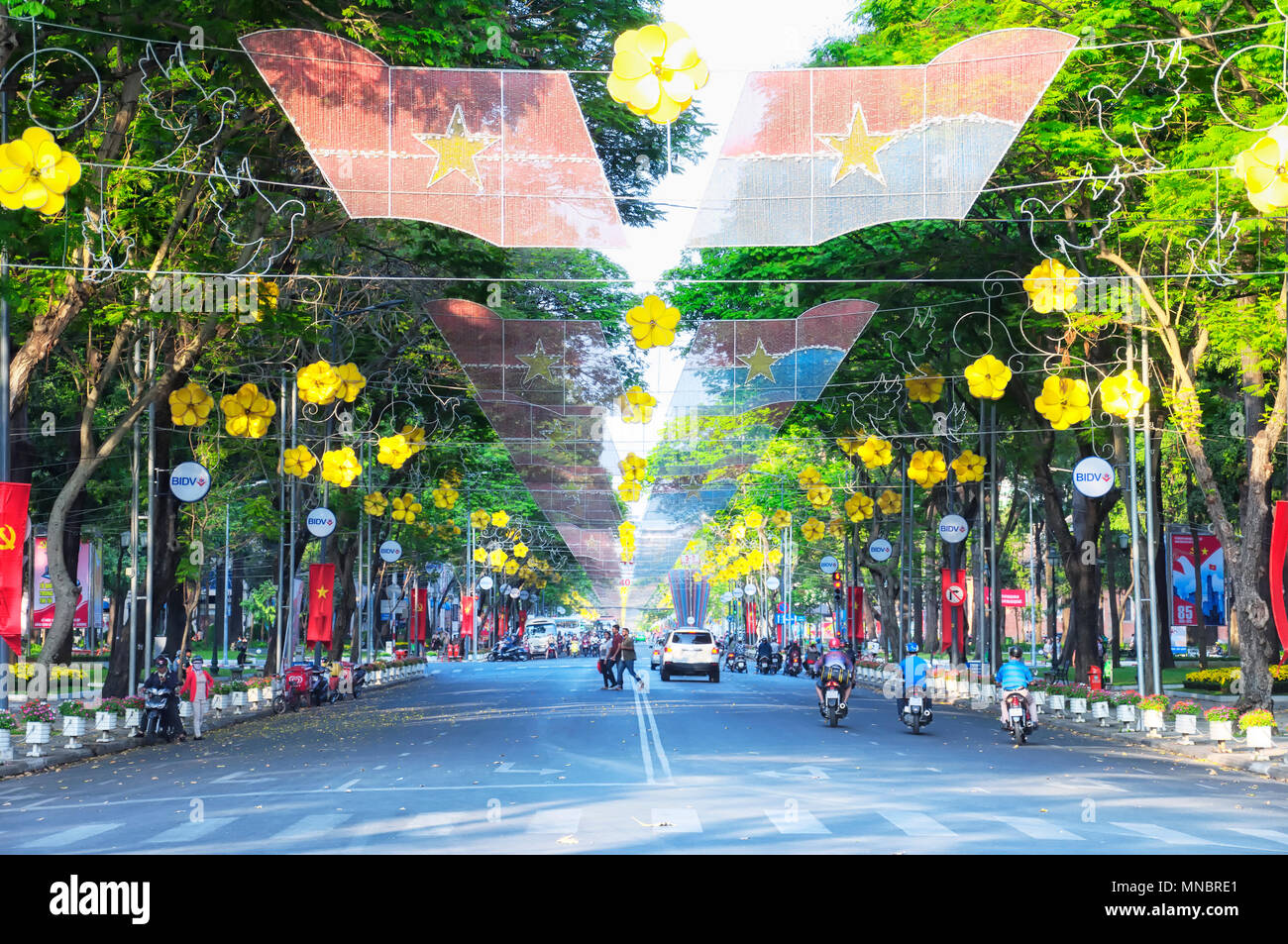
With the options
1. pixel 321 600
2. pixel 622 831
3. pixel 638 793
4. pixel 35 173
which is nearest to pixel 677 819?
pixel 622 831

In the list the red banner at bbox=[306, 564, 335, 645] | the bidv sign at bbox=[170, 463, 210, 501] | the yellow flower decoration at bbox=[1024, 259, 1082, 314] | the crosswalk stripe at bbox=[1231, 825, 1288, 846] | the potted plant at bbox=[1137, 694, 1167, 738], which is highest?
the yellow flower decoration at bbox=[1024, 259, 1082, 314]

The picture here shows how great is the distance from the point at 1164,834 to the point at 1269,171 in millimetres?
5654

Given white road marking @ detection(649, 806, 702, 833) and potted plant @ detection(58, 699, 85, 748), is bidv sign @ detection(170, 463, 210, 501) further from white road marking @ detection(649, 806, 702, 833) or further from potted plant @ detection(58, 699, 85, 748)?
white road marking @ detection(649, 806, 702, 833)

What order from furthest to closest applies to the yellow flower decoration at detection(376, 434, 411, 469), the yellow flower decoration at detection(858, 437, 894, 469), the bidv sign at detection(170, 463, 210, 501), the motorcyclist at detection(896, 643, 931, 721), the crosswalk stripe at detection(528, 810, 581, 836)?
the yellow flower decoration at detection(858, 437, 894, 469)
the yellow flower decoration at detection(376, 434, 411, 469)
the motorcyclist at detection(896, 643, 931, 721)
the bidv sign at detection(170, 463, 210, 501)
the crosswalk stripe at detection(528, 810, 581, 836)

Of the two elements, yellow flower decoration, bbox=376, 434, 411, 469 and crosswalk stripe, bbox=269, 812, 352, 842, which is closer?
crosswalk stripe, bbox=269, 812, 352, 842

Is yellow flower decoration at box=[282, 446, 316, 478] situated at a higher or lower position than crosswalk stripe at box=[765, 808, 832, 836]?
higher

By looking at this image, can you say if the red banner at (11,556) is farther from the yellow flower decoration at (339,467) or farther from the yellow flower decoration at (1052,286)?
the yellow flower decoration at (1052,286)

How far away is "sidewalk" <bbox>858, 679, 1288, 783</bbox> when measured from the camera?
70.8 feet

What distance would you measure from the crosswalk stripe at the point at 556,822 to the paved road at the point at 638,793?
0.04 meters

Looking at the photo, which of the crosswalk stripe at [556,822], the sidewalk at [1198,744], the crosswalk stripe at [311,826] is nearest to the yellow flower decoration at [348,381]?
the crosswalk stripe at [311,826]

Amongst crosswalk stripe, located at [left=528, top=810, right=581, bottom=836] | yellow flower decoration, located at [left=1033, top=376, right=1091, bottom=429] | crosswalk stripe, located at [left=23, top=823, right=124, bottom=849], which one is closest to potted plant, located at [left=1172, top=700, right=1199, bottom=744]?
yellow flower decoration, located at [left=1033, top=376, right=1091, bottom=429]

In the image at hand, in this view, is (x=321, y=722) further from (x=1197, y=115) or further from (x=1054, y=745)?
(x=1197, y=115)

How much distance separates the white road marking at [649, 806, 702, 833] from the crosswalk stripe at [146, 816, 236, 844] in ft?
12.1

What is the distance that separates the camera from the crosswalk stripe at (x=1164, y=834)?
466 inches
